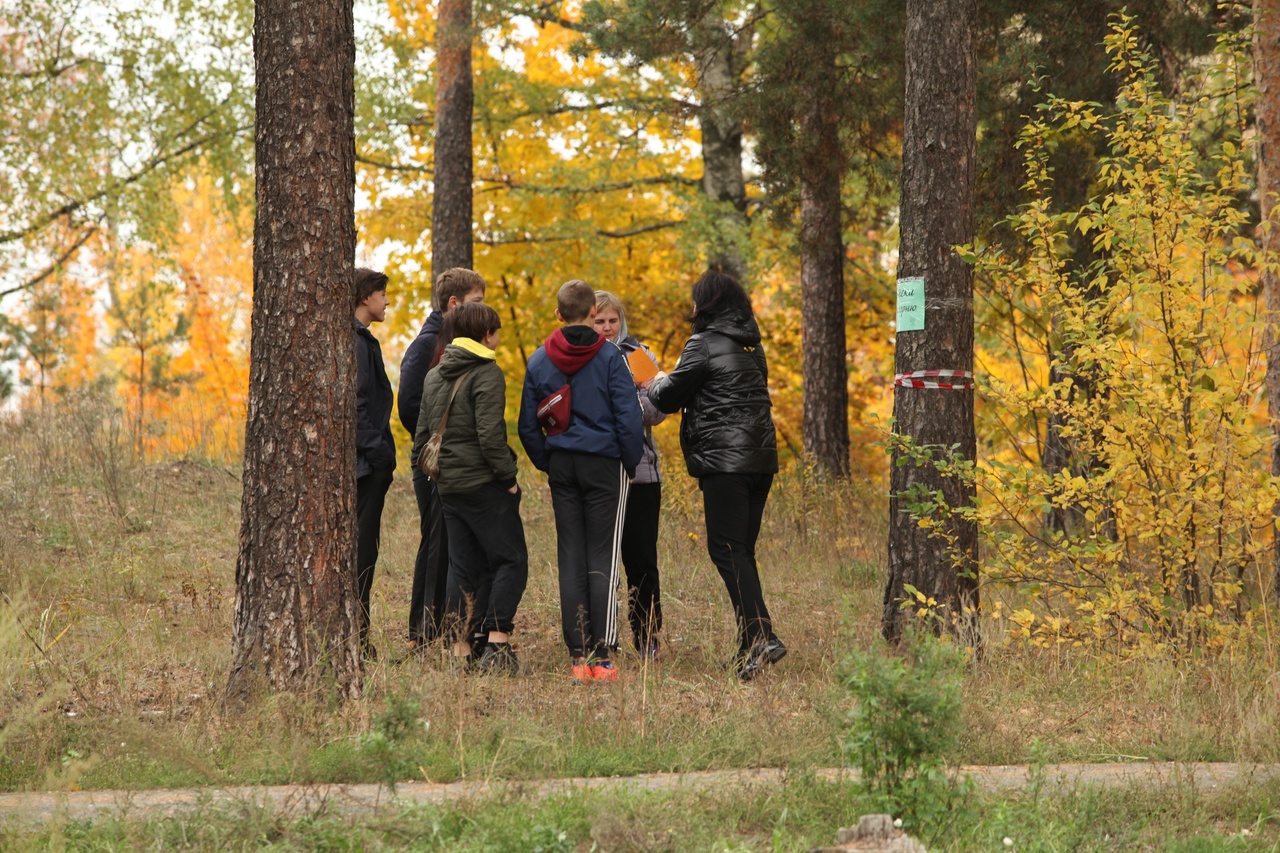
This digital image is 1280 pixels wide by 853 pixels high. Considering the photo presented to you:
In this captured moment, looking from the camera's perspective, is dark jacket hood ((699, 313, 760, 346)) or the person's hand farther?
the person's hand

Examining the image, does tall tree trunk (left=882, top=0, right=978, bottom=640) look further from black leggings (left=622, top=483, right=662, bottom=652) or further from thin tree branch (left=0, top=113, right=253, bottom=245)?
thin tree branch (left=0, top=113, right=253, bottom=245)

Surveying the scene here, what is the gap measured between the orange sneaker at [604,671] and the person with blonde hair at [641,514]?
44cm

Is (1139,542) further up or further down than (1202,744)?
further up

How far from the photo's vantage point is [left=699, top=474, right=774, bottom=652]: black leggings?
20.4 feet

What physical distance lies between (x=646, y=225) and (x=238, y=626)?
1254 centimetres

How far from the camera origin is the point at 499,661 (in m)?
6.09

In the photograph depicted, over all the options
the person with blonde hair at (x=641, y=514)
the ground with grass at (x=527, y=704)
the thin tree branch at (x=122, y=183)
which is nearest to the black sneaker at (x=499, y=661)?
the ground with grass at (x=527, y=704)

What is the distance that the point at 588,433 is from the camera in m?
6.13

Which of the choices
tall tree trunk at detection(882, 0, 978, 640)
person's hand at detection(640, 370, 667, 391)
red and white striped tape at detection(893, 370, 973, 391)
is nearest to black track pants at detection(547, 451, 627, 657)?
person's hand at detection(640, 370, 667, 391)

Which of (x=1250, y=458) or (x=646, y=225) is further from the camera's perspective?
(x=646, y=225)

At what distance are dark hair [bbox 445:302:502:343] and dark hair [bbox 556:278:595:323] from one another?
13.9 inches

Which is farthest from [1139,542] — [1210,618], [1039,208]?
[1039,208]

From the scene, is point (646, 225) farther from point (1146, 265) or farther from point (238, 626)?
point (238, 626)

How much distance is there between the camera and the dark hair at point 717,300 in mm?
6305
